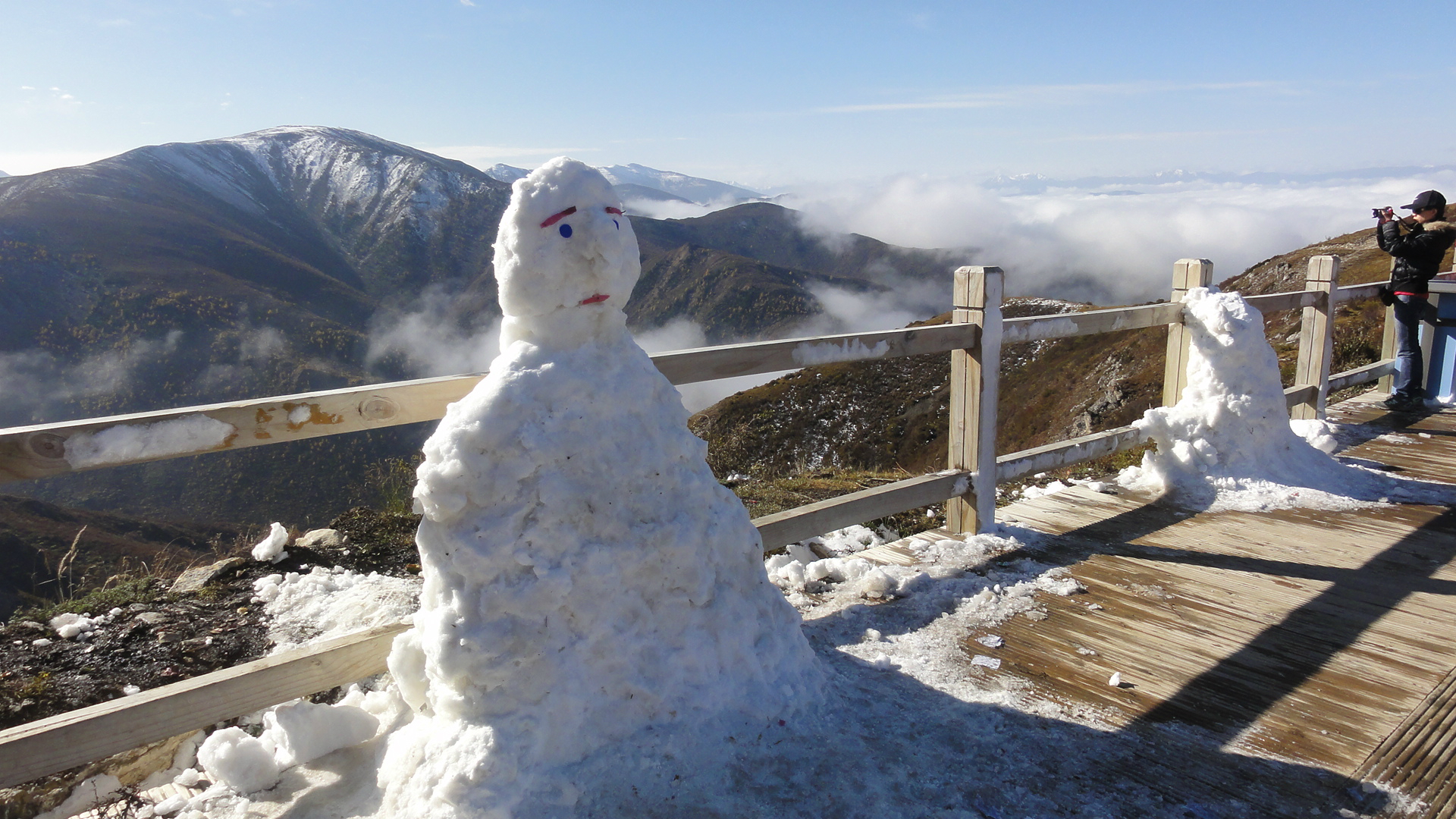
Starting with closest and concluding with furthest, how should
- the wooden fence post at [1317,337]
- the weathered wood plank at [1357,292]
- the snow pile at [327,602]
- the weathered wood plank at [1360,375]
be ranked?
the snow pile at [327,602]
the wooden fence post at [1317,337]
the weathered wood plank at [1357,292]
the weathered wood plank at [1360,375]

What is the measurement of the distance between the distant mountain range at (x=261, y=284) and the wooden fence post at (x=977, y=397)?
25.1 meters

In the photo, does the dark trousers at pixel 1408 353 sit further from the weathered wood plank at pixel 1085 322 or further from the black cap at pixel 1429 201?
the weathered wood plank at pixel 1085 322

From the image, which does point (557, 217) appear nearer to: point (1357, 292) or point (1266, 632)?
point (1266, 632)

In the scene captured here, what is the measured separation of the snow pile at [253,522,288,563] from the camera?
14.5 feet

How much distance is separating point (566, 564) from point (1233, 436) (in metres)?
5.07

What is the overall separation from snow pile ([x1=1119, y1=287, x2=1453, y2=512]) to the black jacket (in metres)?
3.20

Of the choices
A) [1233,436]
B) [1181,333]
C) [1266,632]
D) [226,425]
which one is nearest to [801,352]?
[226,425]

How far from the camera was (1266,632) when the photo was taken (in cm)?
338

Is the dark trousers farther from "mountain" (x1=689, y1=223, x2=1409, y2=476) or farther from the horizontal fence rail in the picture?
"mountain" (x1=689, y1=223, x2=1409, y2=476)

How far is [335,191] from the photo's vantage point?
125 meters

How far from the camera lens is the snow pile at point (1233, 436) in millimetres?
5152

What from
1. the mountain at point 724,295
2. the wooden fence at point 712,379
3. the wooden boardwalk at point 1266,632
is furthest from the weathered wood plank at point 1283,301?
the mountain at point 724,295

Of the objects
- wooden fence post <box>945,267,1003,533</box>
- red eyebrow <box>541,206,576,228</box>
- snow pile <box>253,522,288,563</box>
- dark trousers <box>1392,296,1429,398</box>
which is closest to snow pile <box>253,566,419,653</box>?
snow pile <box>253,522,288,563</box>

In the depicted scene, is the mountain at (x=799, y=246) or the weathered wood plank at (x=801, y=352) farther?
the mountain at (x=799, y=246)
